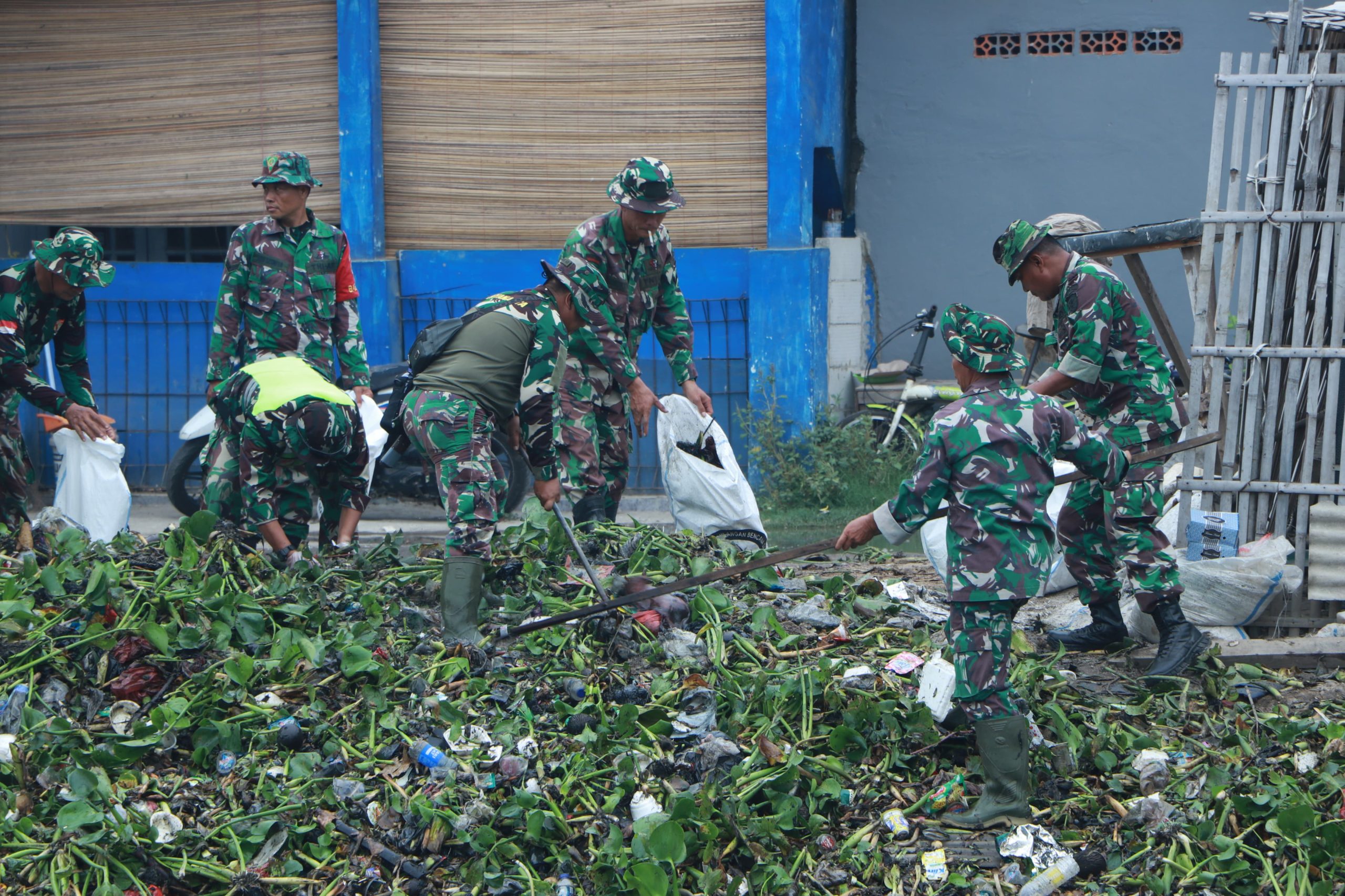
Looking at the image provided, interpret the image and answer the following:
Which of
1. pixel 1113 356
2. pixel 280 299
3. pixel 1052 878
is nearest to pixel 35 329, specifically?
pixel 280 299

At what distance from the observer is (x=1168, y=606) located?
4617mm

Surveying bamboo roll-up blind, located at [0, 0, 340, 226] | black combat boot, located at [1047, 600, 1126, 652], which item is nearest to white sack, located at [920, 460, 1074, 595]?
black combat boot, located at [1047, 600, 1126, 652]

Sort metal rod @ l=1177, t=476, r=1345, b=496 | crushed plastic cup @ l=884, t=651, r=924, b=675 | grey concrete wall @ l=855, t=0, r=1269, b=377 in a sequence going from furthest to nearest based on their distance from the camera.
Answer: grey concrete wall @ l=855, t=0, r=1269, b=377, metal rod @ l=1177, t=476, r=1345, b=496, crushed plastic cup @ l=884, t=651, r=924, b=675

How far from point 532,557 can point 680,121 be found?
4.44 metres

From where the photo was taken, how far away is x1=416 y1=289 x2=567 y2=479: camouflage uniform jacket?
4.73 meters

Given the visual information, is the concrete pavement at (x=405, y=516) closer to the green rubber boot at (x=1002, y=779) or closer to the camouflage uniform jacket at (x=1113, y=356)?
the camouflage uniform jacket at (x=1113, y=356)

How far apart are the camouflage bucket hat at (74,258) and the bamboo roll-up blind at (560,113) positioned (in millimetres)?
3436

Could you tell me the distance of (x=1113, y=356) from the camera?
4703 millimetres

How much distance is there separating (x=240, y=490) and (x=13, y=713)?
73.0 inches

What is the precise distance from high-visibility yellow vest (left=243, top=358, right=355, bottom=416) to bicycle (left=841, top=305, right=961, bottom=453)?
4.33 metres

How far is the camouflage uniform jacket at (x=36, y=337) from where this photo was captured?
5758mm

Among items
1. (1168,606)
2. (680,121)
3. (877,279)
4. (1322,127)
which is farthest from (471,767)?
(877,279)

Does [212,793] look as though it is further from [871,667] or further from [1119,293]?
[1119,293]

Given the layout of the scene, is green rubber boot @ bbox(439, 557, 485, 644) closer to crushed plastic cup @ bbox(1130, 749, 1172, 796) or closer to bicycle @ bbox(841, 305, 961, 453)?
crushed plastic cup @ bbox(1130, 749, 1172, 796)
